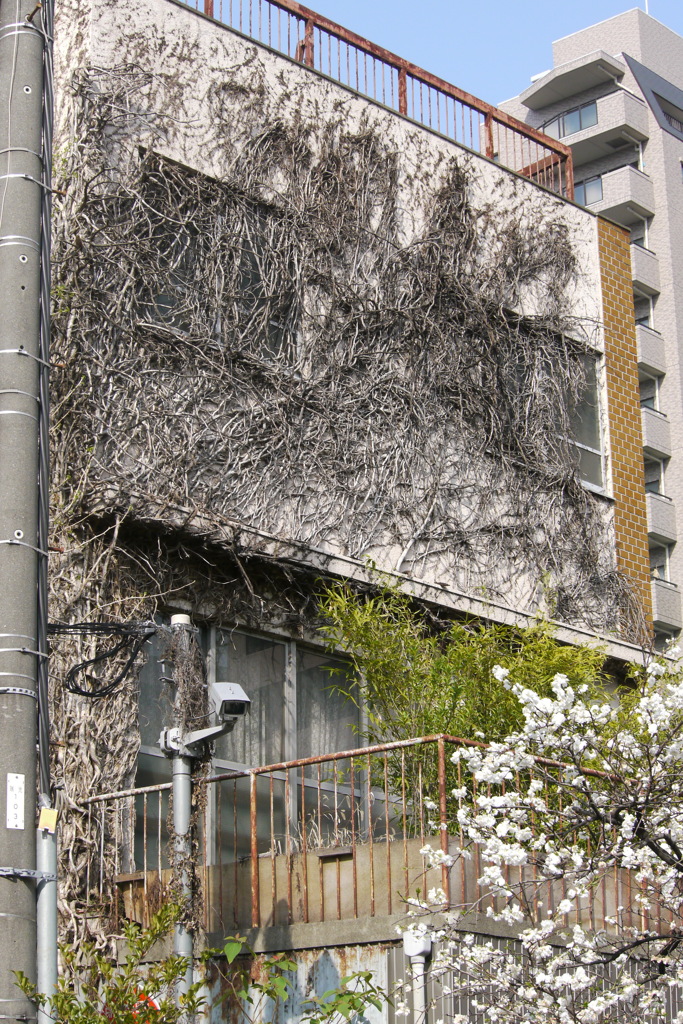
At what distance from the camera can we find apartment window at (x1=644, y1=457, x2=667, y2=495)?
24.1m

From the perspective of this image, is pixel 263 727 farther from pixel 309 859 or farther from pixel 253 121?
pixel 253 121

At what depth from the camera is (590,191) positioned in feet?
92.2

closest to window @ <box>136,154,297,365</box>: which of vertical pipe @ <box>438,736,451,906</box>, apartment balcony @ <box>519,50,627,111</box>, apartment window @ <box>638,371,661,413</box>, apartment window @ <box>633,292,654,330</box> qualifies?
vertical pipe @ <box>438,736,451,906</box>

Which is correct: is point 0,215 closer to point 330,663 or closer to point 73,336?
point 73,336

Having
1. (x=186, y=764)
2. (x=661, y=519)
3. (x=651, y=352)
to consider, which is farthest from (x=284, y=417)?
(x=651, y=352)

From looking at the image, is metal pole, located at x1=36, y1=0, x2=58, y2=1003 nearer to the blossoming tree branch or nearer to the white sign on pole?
the white sign on pole

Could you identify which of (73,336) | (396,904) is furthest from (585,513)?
(396,904)

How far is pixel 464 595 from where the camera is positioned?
39.9 ft

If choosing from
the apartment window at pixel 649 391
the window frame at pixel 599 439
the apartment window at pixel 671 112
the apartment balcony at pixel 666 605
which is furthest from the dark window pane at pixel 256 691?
the apartment window at pixel 671 112

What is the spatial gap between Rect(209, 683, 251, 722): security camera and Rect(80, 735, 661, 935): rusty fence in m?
0.72

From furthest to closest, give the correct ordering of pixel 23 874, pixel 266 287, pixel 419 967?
pixel 266 287 → pixel 419 967 → pixel 23 874

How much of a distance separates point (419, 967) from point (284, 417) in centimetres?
563

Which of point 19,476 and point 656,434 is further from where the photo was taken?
point 656,434

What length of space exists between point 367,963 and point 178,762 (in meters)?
1.43
